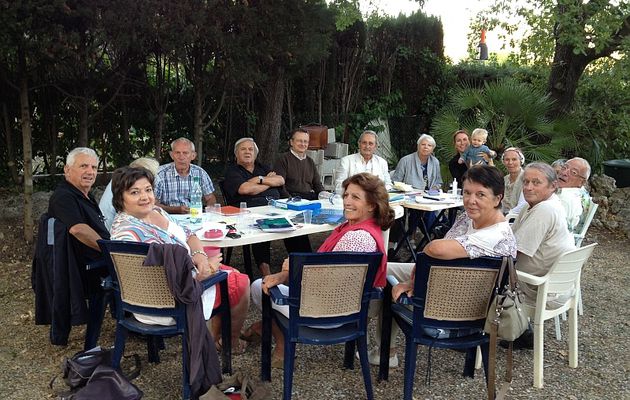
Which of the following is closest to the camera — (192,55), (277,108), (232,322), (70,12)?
(232,322)

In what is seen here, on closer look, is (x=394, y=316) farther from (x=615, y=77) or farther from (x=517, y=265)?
(x=615, y=77)

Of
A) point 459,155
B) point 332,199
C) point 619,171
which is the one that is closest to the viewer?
point 332,199

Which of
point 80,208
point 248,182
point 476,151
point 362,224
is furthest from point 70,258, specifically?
point 476,151

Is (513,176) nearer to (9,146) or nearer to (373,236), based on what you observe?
(373,236)

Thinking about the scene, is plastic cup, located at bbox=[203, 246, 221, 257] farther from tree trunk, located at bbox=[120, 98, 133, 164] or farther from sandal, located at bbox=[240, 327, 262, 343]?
tree trunk, located at bbox=[120, 98, 133, 164]

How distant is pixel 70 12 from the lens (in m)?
Answer: 4.43

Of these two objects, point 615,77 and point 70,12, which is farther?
point 615,77

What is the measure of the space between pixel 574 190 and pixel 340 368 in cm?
241

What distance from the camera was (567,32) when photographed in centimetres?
749

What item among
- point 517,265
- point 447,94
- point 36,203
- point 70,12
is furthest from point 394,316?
point 447,94

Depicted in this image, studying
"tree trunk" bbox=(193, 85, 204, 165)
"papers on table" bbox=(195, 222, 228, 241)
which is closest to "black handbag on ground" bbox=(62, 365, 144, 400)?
"papers on table" bbox=(195, 222, 228, 241)

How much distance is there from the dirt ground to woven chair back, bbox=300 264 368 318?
574mm

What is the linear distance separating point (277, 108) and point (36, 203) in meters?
3.27

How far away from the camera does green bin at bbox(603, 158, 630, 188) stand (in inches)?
324
